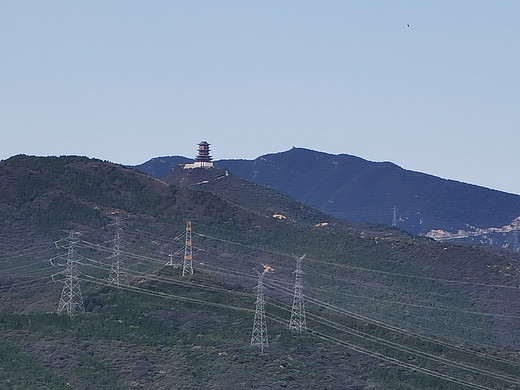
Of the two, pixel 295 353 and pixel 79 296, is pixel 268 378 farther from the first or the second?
pixel 79 296

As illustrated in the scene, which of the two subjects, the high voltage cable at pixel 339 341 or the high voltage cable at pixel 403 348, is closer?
the high voltage cable at pixel 339 341

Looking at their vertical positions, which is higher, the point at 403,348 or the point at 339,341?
the point at 339,341

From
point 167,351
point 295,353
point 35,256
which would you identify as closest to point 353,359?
point 295,353

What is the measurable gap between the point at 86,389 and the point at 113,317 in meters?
25.3

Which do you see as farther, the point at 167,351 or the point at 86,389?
the point at 167,351

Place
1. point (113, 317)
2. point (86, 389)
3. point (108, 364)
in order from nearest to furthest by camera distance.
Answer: point (86, 389), point (108, 364), point (113, 317)

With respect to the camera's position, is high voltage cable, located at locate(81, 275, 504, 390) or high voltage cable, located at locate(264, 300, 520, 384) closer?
high voltage cable, located at locate(81, 275, 504, 390)

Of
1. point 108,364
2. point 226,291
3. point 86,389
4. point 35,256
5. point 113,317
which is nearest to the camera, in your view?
point 86,389

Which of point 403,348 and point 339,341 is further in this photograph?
point 339,341

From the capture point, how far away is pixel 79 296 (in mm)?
162375

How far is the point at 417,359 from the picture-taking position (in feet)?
489

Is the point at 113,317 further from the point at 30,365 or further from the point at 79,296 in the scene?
the point at 30,365

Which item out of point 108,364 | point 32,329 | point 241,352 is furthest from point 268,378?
point 32,329

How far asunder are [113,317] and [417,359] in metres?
35.8
